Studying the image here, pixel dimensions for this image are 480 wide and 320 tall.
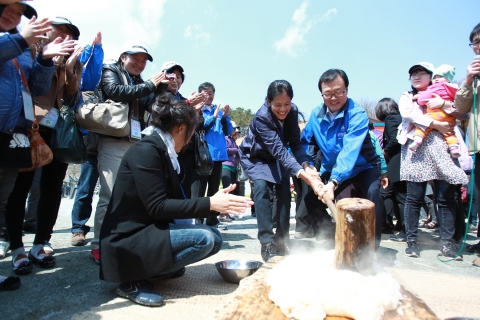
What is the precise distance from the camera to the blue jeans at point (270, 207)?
3162mm

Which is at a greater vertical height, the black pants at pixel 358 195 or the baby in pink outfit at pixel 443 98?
the baby in pink outfit at pixel 443 98

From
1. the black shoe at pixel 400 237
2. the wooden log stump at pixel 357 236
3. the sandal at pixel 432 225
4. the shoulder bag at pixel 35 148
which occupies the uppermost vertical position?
the shoulder bag at pixel 35 148

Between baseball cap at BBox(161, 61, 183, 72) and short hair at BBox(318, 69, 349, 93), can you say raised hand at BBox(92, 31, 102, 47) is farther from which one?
short hair at BBox(318, 69, 349, 93)

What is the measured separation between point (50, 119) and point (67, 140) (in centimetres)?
22

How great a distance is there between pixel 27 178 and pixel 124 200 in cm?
102

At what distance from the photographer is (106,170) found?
119 inches

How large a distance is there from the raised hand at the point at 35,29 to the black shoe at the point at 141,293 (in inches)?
66.1

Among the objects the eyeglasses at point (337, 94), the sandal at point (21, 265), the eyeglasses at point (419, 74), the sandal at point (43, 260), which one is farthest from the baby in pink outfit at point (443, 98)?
the sandal at point (21, 265)

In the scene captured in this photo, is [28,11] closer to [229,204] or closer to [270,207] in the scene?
[229,204]

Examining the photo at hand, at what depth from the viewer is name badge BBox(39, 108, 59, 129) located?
2700 mm

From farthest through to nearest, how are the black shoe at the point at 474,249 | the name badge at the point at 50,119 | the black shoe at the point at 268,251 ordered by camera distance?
the black shoe at the point at 474,249 → the black shoe at the point at 268,251 → the name badge at the point at 50,119

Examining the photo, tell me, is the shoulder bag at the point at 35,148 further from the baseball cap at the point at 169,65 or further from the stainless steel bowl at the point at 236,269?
the baseball cap at the point at 169,65

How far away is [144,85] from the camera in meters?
3.13

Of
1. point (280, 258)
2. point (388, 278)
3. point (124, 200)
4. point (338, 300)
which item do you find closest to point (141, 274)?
point (124, 200)
